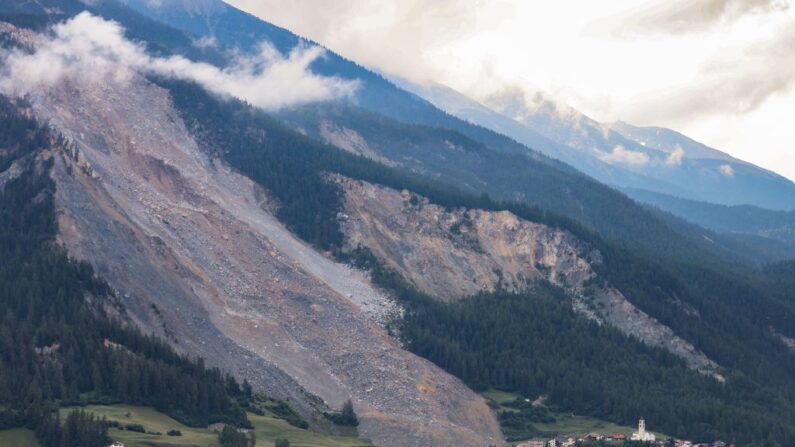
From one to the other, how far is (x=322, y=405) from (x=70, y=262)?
47161 millimetres

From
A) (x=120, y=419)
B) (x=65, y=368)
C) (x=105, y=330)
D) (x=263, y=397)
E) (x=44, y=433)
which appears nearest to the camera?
(x=44, y=433)

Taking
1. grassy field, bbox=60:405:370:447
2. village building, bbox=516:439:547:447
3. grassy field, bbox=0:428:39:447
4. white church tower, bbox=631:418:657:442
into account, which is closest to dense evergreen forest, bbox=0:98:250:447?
grassy field, bbox=0:428:39:447

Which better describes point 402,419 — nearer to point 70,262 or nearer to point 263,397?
point 263,397

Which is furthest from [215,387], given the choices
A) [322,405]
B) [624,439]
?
[624,439]

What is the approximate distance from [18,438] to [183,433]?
79.7ft

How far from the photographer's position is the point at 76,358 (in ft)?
561

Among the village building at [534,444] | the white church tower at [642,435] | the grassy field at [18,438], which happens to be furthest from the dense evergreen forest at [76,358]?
the white church tower at [642,435]

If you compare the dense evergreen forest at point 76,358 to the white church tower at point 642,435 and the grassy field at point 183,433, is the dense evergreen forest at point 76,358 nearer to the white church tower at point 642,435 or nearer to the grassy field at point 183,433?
the grassy field at point 183,433

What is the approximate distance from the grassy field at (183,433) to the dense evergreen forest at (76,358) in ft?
9.16

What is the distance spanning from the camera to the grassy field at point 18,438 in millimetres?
141250

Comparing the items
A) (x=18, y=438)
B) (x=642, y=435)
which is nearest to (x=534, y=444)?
(x=642, y=435)

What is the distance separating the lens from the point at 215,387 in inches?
6959

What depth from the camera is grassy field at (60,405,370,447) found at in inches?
5880

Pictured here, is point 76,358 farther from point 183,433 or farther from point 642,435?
point 642,435
